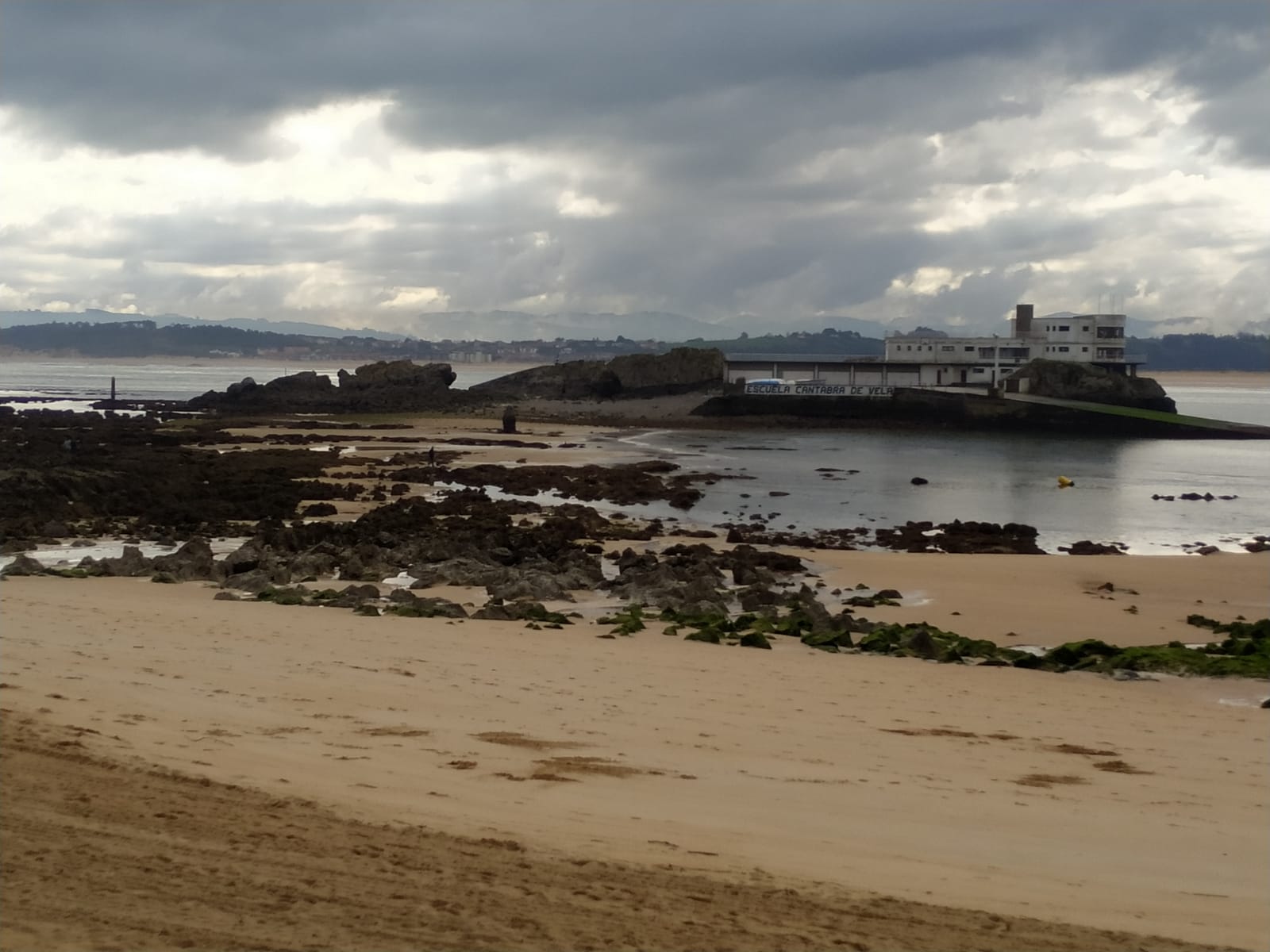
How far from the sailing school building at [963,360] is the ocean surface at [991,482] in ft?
48.8

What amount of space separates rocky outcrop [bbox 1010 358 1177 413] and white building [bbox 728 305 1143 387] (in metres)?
3.17

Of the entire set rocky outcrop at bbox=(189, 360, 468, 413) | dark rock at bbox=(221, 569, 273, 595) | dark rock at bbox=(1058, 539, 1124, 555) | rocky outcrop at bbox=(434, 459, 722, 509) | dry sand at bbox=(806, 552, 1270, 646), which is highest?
rocky outcrop at bbox=(189, 360, 468, 413)

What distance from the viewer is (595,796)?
23.4ft

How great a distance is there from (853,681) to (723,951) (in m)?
6.99

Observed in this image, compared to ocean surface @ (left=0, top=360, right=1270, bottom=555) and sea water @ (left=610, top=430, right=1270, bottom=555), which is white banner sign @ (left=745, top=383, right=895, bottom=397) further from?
sea water @ (left=610, top=430, right=1270, bottom=555)

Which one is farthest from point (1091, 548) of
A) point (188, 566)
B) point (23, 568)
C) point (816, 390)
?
point (816, 390)

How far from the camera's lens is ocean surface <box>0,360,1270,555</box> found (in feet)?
106

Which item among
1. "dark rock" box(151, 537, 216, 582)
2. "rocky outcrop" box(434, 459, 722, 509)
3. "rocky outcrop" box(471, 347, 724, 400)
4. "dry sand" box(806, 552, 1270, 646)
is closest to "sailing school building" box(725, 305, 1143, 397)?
"rocky outcrop" box(471, 347, 724, 400)

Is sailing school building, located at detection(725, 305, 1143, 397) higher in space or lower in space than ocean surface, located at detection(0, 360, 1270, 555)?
higher

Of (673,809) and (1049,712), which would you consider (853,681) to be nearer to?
(1049,712)

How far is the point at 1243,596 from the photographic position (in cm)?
2016

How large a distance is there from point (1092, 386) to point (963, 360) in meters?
12.7

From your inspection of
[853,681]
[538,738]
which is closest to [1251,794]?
[853,681]

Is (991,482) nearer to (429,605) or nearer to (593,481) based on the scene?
(593,481)
